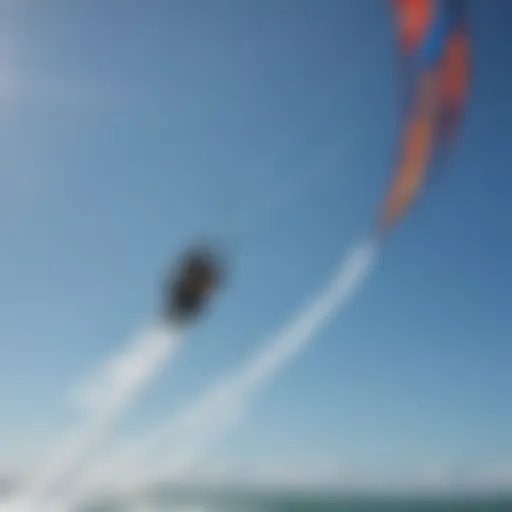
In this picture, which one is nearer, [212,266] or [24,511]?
[212,266]

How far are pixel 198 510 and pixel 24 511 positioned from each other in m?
118

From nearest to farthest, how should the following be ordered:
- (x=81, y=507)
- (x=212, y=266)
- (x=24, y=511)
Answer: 1. (x=212, y=266)
2. (x=24, y=511)
3. (x=81, y=507)

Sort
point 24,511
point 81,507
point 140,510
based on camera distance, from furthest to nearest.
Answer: point 140,510, point 81,507, point 24,511

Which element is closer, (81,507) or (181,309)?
(181,309)

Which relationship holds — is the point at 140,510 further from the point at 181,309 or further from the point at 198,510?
the point at 181,309

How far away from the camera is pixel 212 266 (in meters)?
23.3

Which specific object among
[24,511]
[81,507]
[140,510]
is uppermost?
[140,510]

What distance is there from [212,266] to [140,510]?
6643 inches

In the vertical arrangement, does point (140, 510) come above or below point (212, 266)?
above

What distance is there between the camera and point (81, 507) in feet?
389

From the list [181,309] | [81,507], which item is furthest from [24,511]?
[181,309]

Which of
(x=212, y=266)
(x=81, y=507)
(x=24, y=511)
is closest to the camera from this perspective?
(x=212, y=266)

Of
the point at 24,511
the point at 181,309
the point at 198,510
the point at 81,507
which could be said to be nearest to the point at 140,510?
the point at 198,510

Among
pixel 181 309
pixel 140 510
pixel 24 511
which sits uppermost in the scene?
pixel 140 510
